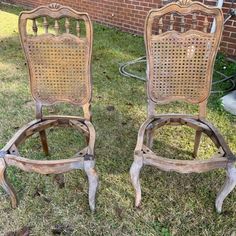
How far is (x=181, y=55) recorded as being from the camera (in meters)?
2.02

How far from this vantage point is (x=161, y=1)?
4.48 meters

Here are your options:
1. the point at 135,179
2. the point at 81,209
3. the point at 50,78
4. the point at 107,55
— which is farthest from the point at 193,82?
the point at 107,55

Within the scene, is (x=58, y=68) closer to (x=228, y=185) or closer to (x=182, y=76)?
(x=182, y=76)

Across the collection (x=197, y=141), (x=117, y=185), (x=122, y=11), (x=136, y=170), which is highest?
(x=122, y=11)

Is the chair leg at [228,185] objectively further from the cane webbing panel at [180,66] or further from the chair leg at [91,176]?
the chair leg at [91,176]

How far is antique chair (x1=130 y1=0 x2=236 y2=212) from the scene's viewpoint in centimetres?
183

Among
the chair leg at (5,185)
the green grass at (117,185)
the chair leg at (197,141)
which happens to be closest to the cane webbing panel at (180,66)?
the chair leg at (197,141)

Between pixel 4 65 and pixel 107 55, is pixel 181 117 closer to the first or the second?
pixel 107 55

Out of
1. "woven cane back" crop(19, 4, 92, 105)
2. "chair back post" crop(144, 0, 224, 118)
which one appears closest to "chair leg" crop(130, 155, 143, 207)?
"chair back post" crop(144, 0, 224, 118)

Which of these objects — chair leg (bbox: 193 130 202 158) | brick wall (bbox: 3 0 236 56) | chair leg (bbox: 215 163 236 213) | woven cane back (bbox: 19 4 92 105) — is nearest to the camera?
chair leg (bbox: 215 163 236 213)

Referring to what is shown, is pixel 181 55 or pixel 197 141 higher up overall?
pixel 181 55

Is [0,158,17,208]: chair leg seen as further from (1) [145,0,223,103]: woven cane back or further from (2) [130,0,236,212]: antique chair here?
(1) [145,0,223,103]: woven cane back

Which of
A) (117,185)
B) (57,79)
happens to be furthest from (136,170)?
(57,79)

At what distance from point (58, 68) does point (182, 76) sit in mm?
840
